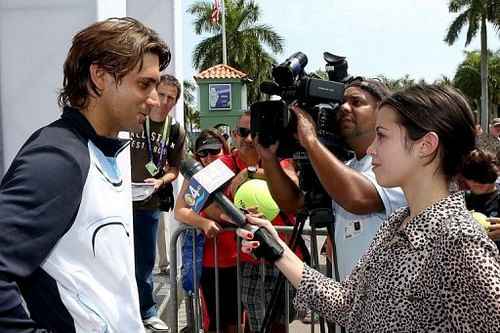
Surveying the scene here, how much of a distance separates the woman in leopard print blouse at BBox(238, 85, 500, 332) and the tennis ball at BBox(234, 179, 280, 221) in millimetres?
1387

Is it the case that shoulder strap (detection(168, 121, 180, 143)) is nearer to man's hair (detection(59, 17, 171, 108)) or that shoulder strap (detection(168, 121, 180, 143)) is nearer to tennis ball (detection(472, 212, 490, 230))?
tennis ball (detection(472, 212, 490, 230))

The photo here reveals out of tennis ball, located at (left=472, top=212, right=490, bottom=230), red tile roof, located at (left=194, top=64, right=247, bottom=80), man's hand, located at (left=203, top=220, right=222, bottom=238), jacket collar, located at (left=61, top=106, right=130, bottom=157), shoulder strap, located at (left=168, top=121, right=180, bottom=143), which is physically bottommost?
tennis ball, located at (left=472, top=212, right=490, bottom=230)

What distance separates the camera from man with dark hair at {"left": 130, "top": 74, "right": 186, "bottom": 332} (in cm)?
414

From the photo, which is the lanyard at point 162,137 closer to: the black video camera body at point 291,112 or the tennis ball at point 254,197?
the tennis ball at point 254,197

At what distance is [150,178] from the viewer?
14.0 ft

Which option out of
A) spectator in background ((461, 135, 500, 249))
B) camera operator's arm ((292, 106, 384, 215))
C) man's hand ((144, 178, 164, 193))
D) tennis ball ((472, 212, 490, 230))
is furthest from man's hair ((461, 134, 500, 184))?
man's hand ((144, 178, 164, 193))

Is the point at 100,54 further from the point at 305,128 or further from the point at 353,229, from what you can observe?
the point at 353,229

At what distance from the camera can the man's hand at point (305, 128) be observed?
228cm

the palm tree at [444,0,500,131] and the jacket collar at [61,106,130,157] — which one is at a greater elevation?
the palm tree at [444,0,500,131]

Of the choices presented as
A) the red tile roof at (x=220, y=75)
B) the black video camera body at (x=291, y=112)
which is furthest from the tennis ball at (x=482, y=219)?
the red tile roof at (x=220, y=75)

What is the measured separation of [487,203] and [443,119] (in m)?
2.79

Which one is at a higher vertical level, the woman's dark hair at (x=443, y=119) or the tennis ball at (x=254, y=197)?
the woman's dark hair at (x=443, y=119)

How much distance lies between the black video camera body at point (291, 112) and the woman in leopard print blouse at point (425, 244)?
0.70 m

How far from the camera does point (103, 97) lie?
4.87 ft
